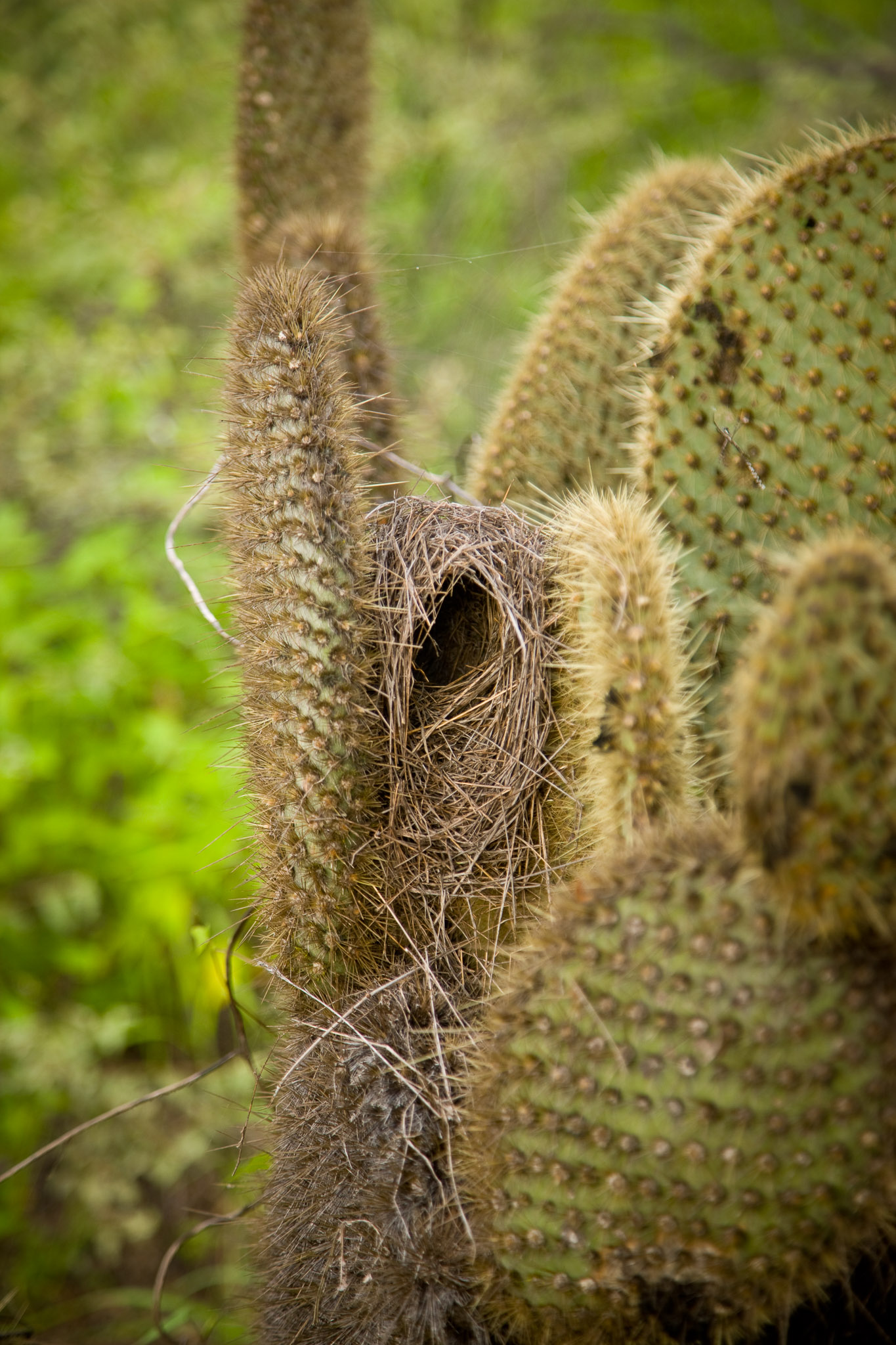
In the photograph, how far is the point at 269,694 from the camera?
35.7 inches

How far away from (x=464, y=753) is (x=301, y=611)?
24 centimetres

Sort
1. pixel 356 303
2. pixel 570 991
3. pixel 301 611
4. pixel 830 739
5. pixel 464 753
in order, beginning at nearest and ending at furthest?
pixel 830 739, pixel 570 991, pixel 301 611, pixel 464 753, pixel 356 303

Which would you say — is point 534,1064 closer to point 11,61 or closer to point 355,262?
point 355,262

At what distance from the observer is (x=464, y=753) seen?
992mm

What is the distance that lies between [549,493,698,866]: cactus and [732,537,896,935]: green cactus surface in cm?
17

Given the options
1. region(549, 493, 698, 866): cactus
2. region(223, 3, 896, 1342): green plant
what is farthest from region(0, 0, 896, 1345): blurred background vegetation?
region(549, 493, 698, 866): cactus

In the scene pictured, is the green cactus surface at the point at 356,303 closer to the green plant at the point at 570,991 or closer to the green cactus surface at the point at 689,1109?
the green plant at the point at 570,991

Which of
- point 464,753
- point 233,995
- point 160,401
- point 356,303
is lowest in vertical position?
point 233,995

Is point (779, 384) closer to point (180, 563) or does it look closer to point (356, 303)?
point (356, 303)

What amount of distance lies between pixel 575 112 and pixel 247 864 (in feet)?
10.2

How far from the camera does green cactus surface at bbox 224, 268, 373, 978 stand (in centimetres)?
89

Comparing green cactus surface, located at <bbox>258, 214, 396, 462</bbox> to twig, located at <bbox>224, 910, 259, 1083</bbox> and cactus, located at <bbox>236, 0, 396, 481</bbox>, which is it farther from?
twig, located at <bbox>224, 910, 259, 1083</bbox>

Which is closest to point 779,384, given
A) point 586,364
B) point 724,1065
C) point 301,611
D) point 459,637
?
point 586,364

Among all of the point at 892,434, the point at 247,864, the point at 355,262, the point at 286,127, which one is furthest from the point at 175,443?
the point at 892,434
